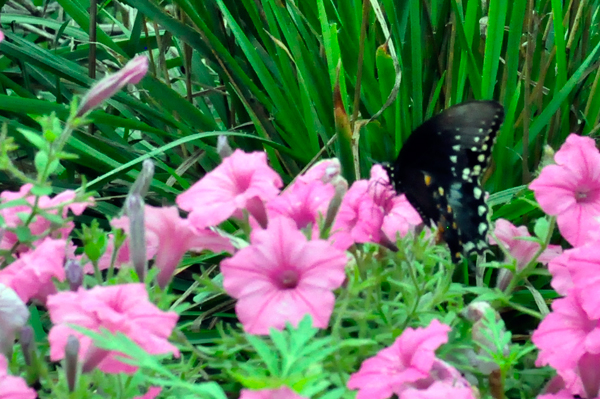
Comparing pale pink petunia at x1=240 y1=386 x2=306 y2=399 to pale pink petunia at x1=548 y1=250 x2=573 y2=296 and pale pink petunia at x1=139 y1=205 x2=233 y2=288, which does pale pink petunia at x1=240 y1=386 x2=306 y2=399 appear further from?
pale pink petunia at x1=548 y1=250 x2=573 y2=296

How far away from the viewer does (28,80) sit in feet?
4.30

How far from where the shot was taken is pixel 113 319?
1.42ft

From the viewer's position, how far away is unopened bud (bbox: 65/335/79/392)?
43cm

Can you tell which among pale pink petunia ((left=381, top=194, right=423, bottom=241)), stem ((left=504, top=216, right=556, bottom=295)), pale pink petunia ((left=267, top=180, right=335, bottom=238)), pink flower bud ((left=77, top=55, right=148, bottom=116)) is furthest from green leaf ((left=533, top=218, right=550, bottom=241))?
pink flower bud ((left=77, top=55, right=148, bottom=116))

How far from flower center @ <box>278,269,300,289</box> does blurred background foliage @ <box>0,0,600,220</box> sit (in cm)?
44

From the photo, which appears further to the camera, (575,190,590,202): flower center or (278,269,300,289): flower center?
(575,190,590,202): flower center

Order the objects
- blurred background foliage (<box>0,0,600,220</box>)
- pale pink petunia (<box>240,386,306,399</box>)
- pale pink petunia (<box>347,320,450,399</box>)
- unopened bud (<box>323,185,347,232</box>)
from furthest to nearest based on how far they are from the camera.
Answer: blurred background foliage (<box>0,0,600,220</box>), unopened bud (<box>323,185,347,232</box>), pale pink petunia (<box>347,320,450,399</box>), pale pink petunia (<box>240,386,306,399</box>)

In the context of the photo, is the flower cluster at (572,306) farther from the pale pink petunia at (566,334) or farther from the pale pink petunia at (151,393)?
the pale pink petunia at (151,393)

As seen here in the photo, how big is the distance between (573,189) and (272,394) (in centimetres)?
46

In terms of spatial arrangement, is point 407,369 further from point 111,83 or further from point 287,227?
point 111,83

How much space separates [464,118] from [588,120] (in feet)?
1.46

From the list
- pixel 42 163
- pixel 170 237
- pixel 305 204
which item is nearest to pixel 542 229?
pixel 305 204

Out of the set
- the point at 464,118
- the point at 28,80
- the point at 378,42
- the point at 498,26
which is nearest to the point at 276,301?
the point at 464,118

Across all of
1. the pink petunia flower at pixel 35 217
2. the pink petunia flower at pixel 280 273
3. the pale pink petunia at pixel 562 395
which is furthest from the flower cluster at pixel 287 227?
the pale pink petunia at pixel 562 395
